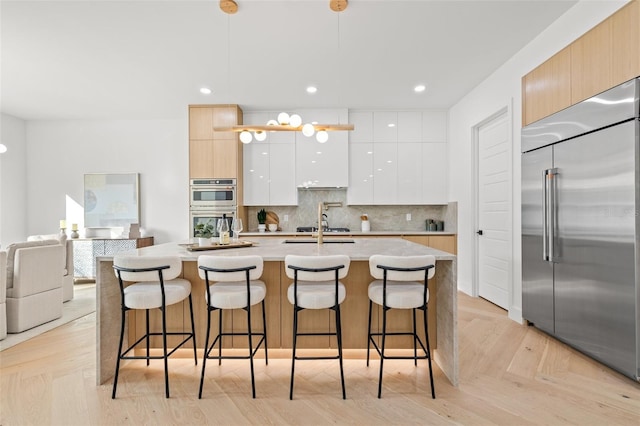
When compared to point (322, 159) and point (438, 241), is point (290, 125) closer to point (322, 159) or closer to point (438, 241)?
point (322, 159)

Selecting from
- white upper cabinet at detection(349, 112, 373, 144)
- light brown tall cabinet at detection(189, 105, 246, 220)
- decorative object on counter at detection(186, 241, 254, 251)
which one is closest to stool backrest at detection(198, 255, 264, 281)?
decorative object on counter at detection(186, 241, 254, 251)

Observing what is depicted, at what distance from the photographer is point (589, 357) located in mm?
2658

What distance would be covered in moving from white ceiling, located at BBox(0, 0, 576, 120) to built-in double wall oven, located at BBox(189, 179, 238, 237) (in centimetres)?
128

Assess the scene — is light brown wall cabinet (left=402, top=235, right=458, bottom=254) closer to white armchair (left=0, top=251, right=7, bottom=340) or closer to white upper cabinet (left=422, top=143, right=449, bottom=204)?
white upper cabinet (left=422, top=143, right=449, bottom=204)

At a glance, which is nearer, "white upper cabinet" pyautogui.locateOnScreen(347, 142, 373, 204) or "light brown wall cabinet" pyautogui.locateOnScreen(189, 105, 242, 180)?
"light brown wall cabinet" pyautogui.locateOnScreen(189, 105, 242, 180)

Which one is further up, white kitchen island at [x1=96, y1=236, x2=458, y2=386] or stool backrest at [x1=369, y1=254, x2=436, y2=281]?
stool backrest at [x1=369, y1=254, x2=436, y2=281]

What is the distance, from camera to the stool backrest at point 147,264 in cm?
209

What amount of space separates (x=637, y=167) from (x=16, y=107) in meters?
7.91

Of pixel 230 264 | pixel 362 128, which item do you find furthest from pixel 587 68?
pixel 230 264

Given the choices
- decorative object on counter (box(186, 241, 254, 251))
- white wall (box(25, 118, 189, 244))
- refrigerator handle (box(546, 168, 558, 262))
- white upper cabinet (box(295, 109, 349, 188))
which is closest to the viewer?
decorative object on counter (box(186, 241, 254, 251))

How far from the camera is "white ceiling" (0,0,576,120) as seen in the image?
2.76 metres

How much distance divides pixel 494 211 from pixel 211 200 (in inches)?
161

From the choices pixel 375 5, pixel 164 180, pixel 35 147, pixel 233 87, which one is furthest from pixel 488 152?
pixel 35 147

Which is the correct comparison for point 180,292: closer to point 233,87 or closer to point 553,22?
point 233,87
